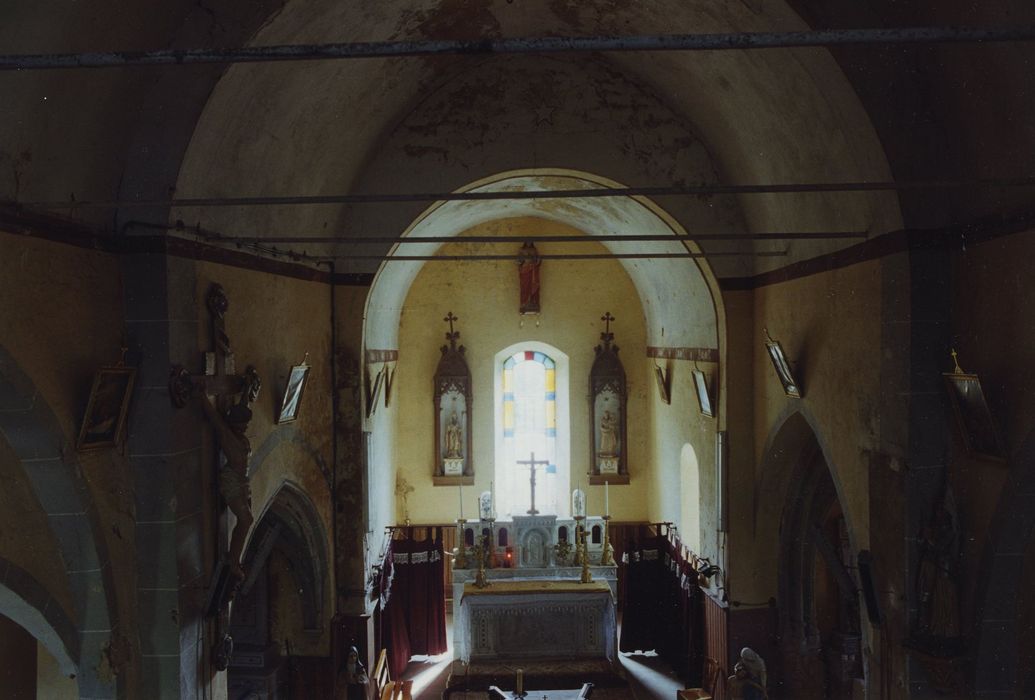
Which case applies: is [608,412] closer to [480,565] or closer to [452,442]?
[452,442]

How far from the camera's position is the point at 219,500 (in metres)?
7.15

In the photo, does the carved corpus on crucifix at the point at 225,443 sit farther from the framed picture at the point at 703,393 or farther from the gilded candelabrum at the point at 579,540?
the gilded candelabrum at the point at 579,540

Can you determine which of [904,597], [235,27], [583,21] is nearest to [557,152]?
[583,21]

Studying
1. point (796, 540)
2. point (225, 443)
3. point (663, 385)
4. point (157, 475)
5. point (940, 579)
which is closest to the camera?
point (940, 579)

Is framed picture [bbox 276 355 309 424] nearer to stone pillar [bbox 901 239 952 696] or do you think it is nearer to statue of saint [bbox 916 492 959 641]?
stone pillar [bbox 901 239 952 696]

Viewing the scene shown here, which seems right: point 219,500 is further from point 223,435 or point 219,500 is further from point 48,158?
point 48,158

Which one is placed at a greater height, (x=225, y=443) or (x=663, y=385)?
(x=663, y=385)

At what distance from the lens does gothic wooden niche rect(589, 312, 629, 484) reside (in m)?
16.8

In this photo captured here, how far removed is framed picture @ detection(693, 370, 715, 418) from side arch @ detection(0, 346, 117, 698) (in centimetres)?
761

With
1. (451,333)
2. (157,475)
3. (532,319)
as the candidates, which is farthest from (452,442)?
(157,475)

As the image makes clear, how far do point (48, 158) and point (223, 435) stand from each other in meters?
2.49

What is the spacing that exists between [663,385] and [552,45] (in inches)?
457

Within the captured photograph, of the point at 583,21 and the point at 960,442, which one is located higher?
the point at 583,21

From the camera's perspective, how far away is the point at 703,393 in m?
11.8
